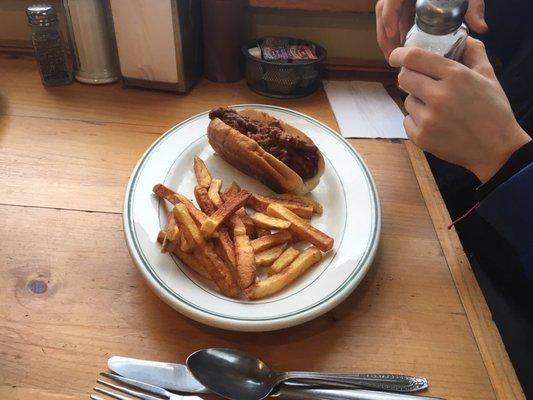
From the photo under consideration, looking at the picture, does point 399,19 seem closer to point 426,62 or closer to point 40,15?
point 426,62

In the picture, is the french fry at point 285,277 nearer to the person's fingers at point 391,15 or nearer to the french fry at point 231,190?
the french fry at point 231,190

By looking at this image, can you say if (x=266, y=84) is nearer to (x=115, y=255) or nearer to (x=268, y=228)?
(x=268, y=228)

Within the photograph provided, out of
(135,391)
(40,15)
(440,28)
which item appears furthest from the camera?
(40,15)

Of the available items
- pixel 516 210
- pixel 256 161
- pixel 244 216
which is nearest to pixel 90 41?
pixel 256 161

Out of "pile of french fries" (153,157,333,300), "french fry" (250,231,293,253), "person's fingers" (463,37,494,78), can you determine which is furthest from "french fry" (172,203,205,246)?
"person's fingers" (463,37,494,78)

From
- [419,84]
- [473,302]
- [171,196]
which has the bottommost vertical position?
[473,302]

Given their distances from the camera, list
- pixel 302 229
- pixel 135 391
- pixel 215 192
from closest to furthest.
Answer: pixel 135 391, pixel 302 229, pixel 215 192

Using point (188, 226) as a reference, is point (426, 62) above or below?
above


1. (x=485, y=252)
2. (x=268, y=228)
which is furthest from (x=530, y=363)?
(x=268, y=228)
